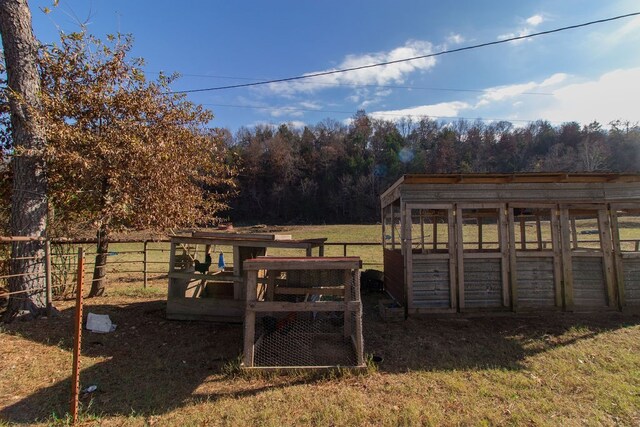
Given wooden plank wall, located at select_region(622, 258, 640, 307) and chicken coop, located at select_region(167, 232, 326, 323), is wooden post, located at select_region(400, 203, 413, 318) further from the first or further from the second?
wooden plank wall, located at select_region(622, 258, 640, 307)

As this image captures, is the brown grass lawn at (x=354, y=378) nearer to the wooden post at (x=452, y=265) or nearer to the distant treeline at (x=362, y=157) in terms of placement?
the wooden post at (x=452, y=265)

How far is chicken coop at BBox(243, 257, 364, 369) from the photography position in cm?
434

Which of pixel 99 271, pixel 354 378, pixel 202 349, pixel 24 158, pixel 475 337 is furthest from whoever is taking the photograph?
pixel 99 271

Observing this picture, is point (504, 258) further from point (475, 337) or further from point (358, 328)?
point (358, 328)

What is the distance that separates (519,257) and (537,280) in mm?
559

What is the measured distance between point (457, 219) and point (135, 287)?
8.34 meters

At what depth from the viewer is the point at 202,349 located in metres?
5.18

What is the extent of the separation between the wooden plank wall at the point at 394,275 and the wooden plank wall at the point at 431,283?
14.0 inches

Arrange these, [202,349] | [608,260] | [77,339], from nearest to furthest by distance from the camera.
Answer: [77,339] → [202,349] → [608,260]

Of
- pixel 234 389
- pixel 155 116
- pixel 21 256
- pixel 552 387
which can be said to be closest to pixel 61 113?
pixel 155 116

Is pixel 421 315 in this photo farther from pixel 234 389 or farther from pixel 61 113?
pixel 61 113

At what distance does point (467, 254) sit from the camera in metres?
6.77

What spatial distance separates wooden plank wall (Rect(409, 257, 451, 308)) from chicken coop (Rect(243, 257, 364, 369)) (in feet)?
5.20

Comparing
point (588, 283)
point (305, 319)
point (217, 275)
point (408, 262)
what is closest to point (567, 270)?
point (588, 283)
